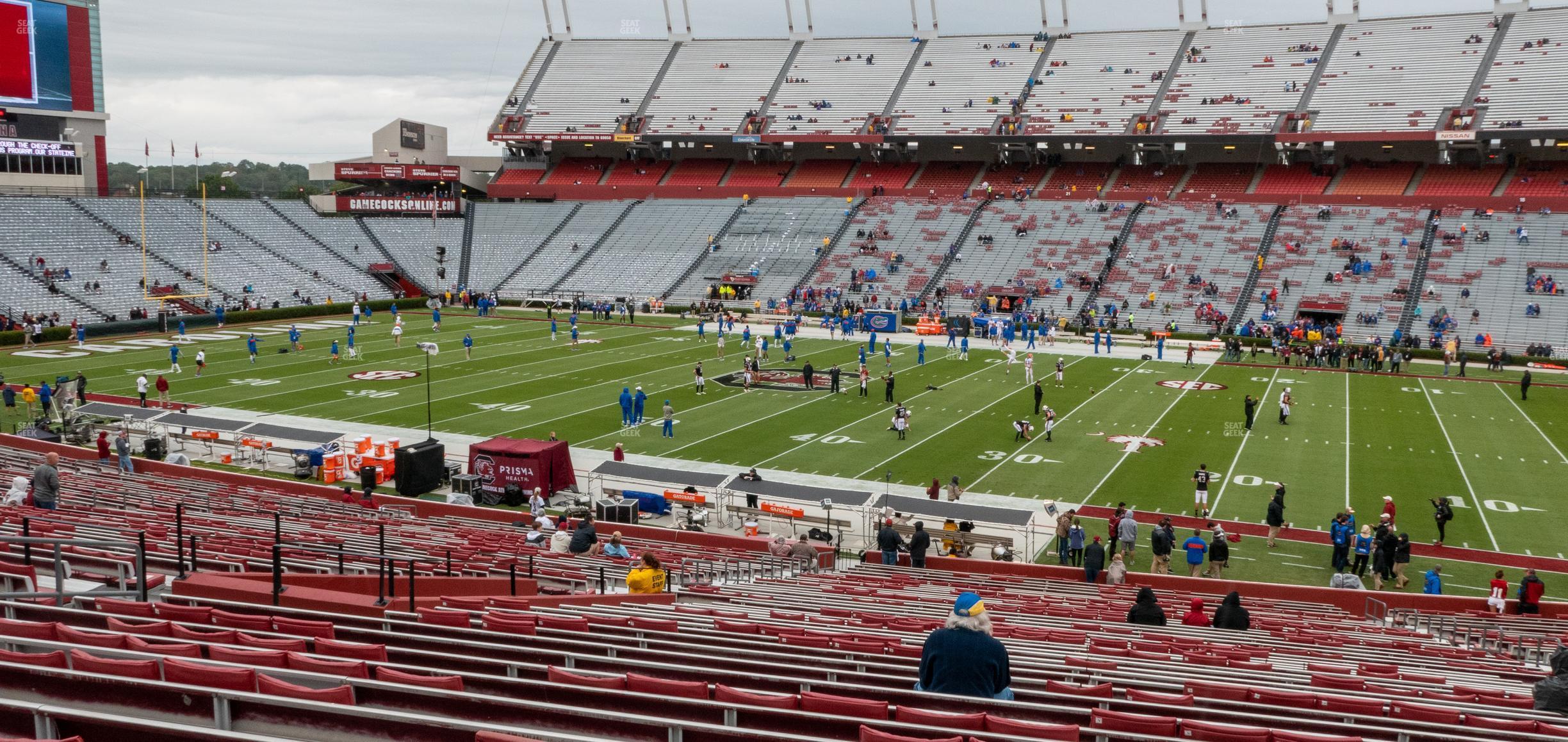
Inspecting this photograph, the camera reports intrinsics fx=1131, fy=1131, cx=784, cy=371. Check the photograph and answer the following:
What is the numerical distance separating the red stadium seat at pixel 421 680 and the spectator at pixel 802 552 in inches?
520

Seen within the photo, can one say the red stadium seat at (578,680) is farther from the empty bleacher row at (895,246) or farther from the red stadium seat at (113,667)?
the empty bleacher row at (895,246)

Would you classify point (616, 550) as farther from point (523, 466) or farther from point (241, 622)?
point (241, 622)

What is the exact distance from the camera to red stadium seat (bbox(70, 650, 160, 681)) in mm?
4457

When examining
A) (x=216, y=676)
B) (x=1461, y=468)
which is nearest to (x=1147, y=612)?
(x=216, y=676)

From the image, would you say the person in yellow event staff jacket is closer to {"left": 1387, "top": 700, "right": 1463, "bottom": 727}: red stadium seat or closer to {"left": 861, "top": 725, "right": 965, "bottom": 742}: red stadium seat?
{"left": 1387, "top": 700, "right": 1463, "bottom": 727}: red stadium seat

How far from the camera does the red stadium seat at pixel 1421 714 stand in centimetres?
647

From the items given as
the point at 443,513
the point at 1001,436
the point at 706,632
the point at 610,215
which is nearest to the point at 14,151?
the point at 610,215

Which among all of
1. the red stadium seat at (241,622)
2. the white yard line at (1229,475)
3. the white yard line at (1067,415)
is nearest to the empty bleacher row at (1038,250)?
the white yard line at (1067,415)

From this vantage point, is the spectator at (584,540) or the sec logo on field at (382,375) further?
the sec logo on field at (382,375)

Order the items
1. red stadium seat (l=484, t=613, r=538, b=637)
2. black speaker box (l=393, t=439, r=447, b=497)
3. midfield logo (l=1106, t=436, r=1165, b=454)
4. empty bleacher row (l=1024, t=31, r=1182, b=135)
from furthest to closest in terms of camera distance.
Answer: empty bleacher row (l=1024, t=31, r=1182, b=135) < midfield logo (l=1106, t=436, r=1165, b=454) < black speaker box (l=393, t=439, r=447, b=497) < red stadium seat (l=484, t=613, r=538, b=637)

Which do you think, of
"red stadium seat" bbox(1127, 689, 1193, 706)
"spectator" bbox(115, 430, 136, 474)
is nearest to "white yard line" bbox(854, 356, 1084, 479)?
"spectator" bbox(115, 430, 136, 474)

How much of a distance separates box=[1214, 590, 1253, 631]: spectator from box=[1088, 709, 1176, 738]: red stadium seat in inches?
336

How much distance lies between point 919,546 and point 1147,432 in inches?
534

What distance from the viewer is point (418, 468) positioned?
23766mm
